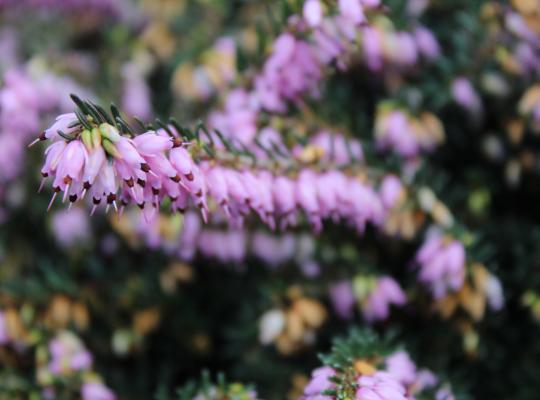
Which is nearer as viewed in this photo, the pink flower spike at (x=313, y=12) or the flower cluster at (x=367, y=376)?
the flower cluster at (x=367, y=376)

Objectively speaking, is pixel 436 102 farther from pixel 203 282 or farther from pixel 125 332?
pixel 125 332

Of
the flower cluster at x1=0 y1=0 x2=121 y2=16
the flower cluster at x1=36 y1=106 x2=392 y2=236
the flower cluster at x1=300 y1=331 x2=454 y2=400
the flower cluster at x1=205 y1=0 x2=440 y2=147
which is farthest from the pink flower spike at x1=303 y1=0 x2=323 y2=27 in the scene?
the flower cluster at x1=0 y1=0 x2=121 y2=16

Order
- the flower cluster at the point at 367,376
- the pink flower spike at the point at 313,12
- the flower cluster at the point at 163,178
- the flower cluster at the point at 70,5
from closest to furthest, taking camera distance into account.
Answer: the flower cluster at the point at 163,178 < the flower cluster at the point at 367,376 < the pink flower spike at the point at 313,12 < the flower cluster at the point at 70,5

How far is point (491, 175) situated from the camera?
207cm

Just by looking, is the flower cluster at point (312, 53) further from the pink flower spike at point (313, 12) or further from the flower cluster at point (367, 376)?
the flower cluster at point (367, 376)

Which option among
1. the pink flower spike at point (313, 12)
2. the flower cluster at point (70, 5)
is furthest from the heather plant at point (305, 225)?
the flower cluster at point (70, 5)

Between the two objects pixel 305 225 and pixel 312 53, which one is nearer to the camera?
pixel 312 53

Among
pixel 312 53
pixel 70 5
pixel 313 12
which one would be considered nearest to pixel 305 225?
pixel 312 53

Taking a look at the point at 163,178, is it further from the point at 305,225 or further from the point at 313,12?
the point at 305,225

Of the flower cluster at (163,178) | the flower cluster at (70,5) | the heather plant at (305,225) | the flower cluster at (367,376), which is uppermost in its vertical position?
the flower cluster at (70,5)

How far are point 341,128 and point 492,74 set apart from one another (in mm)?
472

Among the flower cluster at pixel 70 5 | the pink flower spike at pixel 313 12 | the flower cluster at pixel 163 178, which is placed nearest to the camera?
the flower cluster at pixel 163 178

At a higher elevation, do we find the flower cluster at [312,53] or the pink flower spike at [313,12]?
the flower cluster at [312,53]

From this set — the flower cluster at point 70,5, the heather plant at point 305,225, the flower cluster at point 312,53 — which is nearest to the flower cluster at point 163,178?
the heather plant at point 305,225
